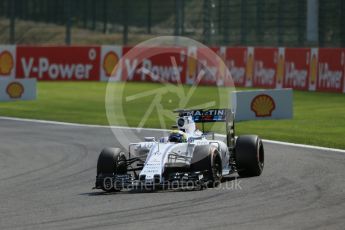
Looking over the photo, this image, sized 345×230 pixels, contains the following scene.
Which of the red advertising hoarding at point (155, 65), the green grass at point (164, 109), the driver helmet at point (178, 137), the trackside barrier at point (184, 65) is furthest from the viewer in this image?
the red advertising hoarding at point (155, 65)

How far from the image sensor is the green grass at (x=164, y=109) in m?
21.2

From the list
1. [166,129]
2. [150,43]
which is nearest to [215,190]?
[166,129]

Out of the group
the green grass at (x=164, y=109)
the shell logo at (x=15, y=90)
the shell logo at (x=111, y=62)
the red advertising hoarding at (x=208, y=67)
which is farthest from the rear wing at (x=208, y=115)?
the shell logo at (x=111, y=62)

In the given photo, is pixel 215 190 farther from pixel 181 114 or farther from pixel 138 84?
pixel 138 84

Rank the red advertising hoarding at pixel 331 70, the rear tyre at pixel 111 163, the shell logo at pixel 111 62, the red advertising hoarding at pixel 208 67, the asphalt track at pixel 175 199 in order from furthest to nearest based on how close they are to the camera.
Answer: the shell logo at pixel 111 62 → the red advertising hoarding at pixel 208 67 → the red advertising hoarding at pixel 331 70 → the rear tyre at pixel 111 163 → the asphalt track at pixel 175 199

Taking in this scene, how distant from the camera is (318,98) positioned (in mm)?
30719

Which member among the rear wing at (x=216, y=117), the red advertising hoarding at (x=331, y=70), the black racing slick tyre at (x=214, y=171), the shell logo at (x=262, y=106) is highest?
the red advertising hoarding at (x=331, y=70)

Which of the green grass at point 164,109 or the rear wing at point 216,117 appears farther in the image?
the green grass at point 164,109

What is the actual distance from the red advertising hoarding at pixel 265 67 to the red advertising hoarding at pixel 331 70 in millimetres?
2250

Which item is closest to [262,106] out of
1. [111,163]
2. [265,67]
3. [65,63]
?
[265,67]

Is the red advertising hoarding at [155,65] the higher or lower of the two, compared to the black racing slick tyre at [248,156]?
higher

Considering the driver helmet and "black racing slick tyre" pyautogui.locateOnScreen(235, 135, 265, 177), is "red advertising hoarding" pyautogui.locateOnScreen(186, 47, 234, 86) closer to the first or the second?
"black racing slick tyre" pyautogui.locateOnScreen(235, 135, 265, 177)

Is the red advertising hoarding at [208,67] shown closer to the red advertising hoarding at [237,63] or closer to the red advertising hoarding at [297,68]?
the red advertising hoarding at [237,63]

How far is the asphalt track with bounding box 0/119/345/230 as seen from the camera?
404 inches
